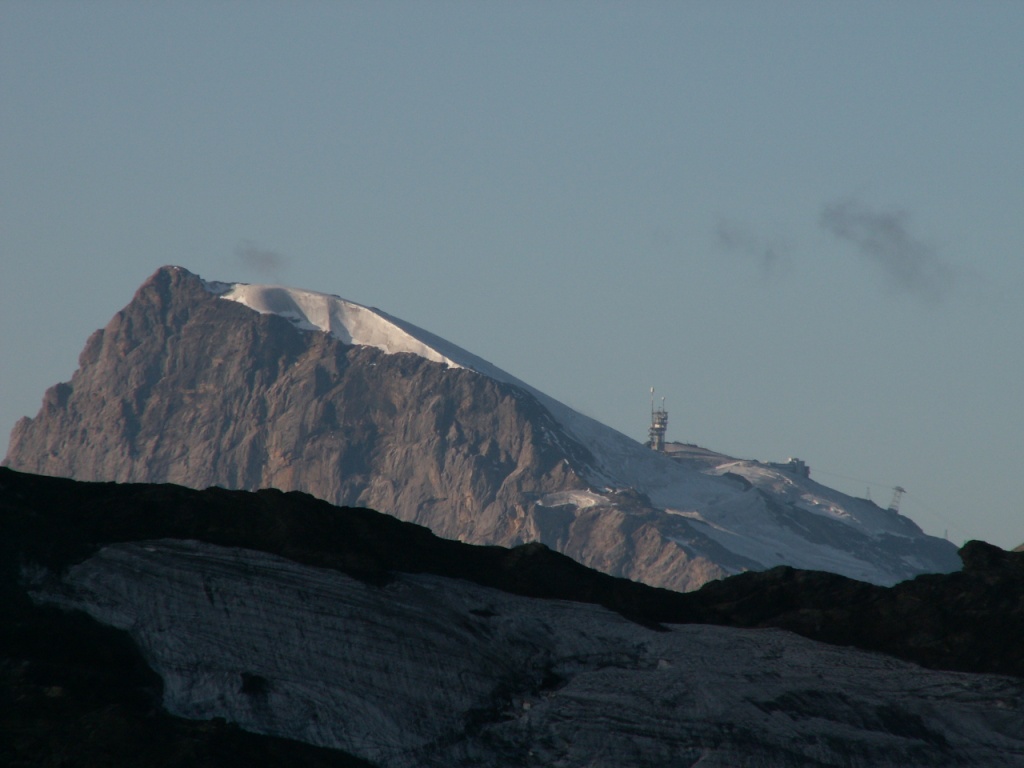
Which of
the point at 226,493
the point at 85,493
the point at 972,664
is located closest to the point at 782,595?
the point at 972,664

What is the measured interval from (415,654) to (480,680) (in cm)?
267

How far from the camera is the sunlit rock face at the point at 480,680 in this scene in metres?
55.9

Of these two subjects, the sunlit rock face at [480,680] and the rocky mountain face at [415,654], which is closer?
the rocky mountain face at [415,654]

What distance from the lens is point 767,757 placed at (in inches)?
2297

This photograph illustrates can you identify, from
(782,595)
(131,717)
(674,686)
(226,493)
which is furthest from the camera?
(782,595)

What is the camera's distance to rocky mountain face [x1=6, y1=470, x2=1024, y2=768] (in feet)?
177

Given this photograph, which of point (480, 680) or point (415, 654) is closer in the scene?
point (415, 654)

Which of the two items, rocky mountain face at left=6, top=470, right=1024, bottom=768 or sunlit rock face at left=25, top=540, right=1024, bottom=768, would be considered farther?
sunlit rock face at left=25, top=540, right=1024, bottom=768

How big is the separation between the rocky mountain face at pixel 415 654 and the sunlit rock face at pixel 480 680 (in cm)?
9

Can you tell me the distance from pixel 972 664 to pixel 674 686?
14.1m

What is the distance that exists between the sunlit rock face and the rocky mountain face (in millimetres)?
87

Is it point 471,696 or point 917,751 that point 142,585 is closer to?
point 471,696

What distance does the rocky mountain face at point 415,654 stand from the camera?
53938mm

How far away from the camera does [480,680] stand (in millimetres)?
59688
